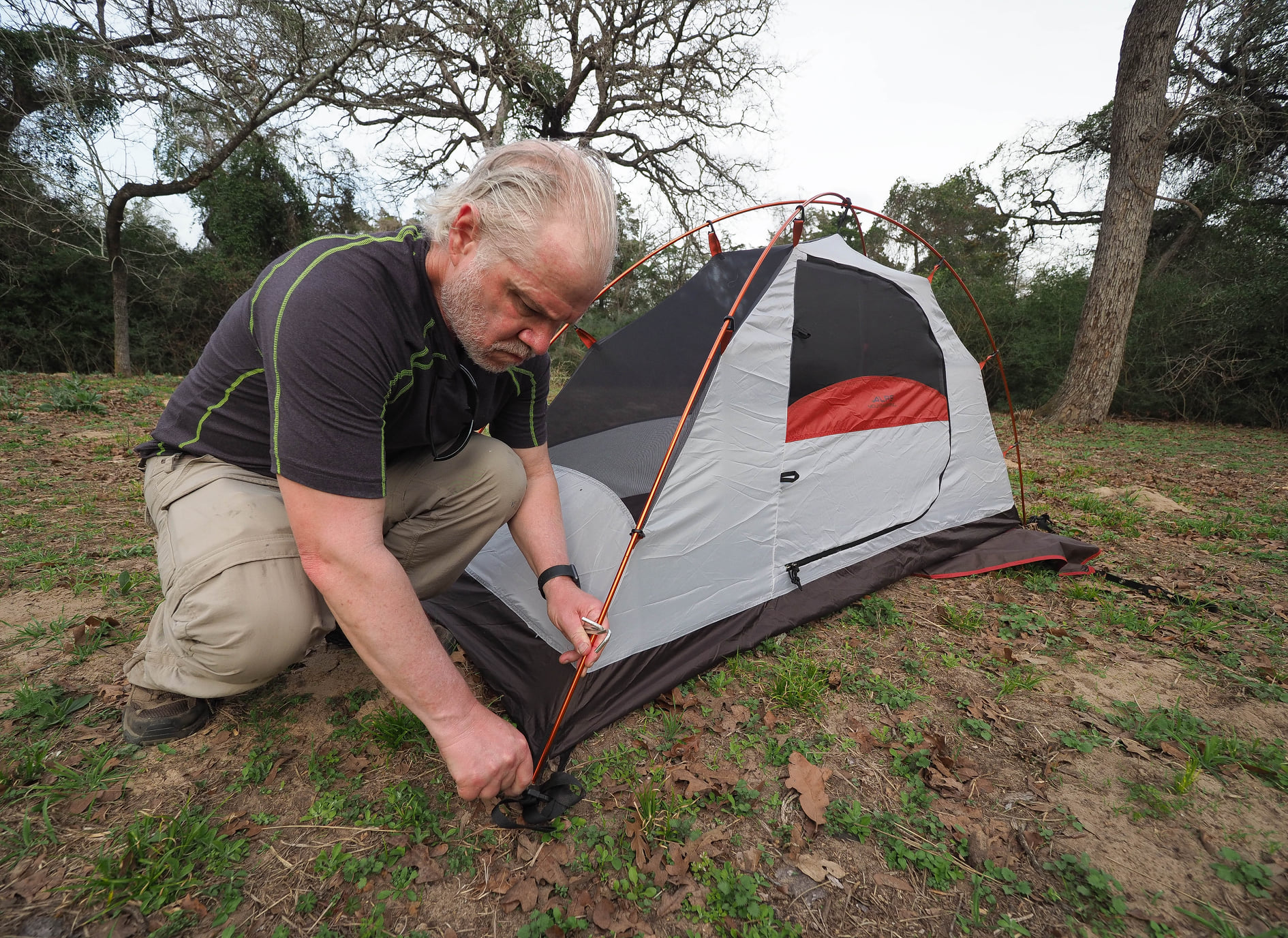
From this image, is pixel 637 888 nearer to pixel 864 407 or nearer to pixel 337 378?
pixel 337 378

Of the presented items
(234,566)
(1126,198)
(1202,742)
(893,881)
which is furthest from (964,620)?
(1126,198)

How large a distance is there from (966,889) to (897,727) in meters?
0.55

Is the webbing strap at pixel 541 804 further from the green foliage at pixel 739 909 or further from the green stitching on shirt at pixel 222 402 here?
the green stitching on shirt at pixel 222 402

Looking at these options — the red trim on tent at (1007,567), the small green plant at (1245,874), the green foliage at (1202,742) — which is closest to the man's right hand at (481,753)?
the small green plant at (1245,874)

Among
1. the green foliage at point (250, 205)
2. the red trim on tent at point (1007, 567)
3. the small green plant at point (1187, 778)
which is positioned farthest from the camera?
the green foliage at point (250, 205)

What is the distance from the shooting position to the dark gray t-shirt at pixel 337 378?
1189 mm

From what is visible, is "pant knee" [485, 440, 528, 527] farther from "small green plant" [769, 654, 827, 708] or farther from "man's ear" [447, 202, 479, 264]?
"small green plant" [769, 654, 827, 708]

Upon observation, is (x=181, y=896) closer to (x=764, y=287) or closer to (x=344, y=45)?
(x=764, y=287)

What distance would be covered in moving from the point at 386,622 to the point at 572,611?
0.60m

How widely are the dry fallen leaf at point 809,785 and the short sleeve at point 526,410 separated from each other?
1.28 m

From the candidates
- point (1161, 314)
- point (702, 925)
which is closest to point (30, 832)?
point (702, 925)

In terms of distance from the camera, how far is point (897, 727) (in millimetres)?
1907

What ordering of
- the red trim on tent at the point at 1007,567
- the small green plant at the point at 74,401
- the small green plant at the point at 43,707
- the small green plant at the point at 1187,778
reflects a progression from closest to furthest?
the small green plant at the point at 1187,778 < the small green plant at the point at 43,707 < the red trim on tent at the point at 1007,567 < the small green plant at the point at 74,401

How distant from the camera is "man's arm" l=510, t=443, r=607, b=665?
5.51ft
